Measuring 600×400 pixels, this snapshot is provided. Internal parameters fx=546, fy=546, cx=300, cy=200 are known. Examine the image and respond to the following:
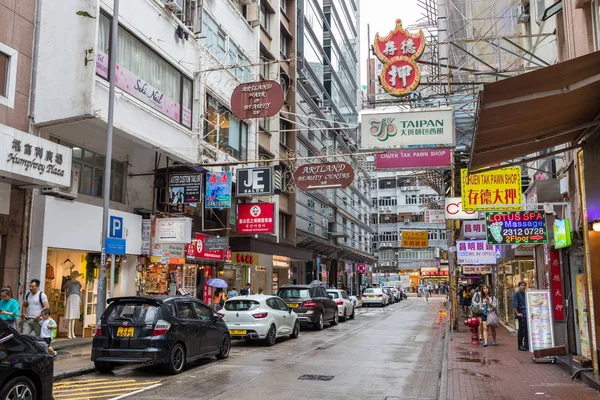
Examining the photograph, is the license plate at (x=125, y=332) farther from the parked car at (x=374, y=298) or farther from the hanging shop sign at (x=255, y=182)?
the parked car at (x=374, y=298)

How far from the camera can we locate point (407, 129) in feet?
43.3

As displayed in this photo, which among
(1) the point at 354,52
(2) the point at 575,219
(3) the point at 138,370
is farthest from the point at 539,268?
(1) the point at 354,52

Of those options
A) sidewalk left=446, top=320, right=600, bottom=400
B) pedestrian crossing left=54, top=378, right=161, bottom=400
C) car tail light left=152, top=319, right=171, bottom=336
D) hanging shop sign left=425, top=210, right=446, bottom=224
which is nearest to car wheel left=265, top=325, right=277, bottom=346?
sidewalk left=446, top=320, right=600, bottom=400

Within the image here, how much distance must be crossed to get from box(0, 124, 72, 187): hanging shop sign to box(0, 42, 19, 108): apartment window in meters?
1.80

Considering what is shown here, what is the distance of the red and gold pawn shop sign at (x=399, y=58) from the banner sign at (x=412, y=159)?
198cm

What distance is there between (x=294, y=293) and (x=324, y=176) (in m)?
5.51

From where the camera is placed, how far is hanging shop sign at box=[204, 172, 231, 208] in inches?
787

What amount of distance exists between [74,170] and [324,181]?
7.84 metres

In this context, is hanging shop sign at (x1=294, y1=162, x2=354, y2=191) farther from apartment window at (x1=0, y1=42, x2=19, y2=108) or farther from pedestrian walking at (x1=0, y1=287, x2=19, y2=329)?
pedestrian walking at (x1=0, y1=287, x2=19, y2=329)

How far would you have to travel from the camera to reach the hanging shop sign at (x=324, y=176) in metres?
18.3

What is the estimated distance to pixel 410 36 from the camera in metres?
15.6

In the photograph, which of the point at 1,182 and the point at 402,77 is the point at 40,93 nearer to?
the point at 1,182

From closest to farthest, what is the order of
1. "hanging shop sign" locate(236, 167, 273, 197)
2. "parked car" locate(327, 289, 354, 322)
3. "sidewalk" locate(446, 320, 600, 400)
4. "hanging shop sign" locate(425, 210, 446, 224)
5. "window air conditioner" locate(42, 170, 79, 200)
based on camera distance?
A: "sidewalk" locate(446, 320, 600, 400)
"window air conditioner" locate(42, 170, 79, 200)
"hanging shop sign" locate(236, 167, 273, 197)
"hanging shop sign" locate(425, 210, 446, 224)
"parked car" locate(327, 289, 354, 322)

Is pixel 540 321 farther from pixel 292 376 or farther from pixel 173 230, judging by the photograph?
pixel 173 230
